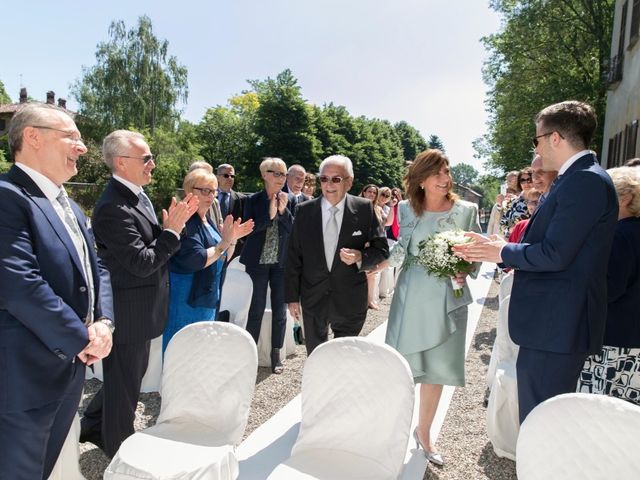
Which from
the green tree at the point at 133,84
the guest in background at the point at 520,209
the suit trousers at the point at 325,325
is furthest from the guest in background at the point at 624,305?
the green tree at the point at 133,84

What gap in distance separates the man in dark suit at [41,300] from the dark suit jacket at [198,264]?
4.50ft

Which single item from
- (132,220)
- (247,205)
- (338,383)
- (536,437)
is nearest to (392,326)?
(338,383)

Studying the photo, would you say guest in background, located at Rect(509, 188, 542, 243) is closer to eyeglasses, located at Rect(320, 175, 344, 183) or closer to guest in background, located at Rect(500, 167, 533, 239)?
guest in background, located at Rect(500, 167, 533, 239)

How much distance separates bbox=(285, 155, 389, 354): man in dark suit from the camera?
3986 mm

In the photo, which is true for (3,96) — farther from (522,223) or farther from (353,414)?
(353,414)

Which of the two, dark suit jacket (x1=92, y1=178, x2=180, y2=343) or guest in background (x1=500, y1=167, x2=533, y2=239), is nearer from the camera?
dark suit jacket (x1=92, y1=178, x2=180, y2=343)

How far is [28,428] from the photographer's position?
7.47 ft

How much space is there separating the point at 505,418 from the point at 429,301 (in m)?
1.14

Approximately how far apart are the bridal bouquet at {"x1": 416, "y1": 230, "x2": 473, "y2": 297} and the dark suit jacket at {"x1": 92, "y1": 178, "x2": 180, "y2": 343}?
1.73m

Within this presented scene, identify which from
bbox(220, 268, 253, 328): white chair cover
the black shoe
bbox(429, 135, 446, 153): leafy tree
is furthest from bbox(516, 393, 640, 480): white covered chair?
bbox(429, 135, 446, 153): leafy tree

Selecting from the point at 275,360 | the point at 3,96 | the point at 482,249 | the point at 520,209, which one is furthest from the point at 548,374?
the point at 3,96

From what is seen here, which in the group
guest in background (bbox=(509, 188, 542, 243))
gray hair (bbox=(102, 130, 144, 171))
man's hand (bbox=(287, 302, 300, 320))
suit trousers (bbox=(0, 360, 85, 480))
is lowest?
suit trousers (bbox=(0, 360, 85, 480))

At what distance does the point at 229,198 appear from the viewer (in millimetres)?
6836

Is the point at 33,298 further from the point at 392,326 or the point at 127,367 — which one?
the point at 392,326
